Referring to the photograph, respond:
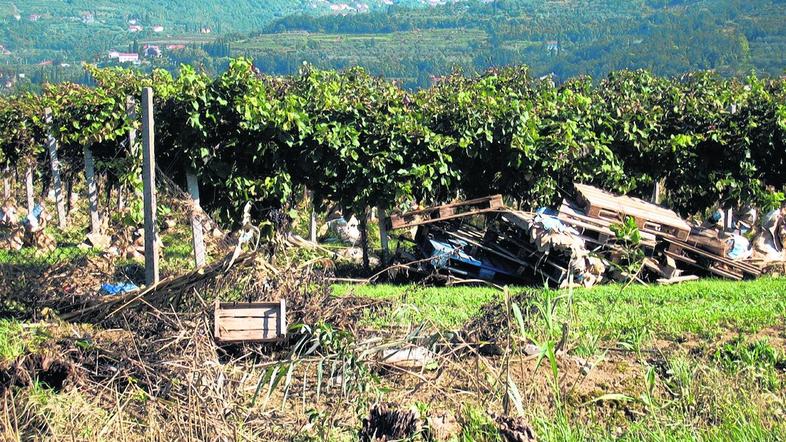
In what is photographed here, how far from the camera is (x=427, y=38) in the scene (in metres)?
117

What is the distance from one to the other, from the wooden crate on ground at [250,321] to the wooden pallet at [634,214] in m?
5.24

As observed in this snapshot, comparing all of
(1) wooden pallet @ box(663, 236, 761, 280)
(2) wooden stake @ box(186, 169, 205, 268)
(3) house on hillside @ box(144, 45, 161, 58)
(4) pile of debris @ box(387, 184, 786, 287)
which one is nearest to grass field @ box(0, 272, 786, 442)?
(4) pile of debris @ box(387, 184, 786, 287)

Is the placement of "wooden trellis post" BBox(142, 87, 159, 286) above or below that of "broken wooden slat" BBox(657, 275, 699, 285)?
above

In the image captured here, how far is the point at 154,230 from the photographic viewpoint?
8383 millimetres

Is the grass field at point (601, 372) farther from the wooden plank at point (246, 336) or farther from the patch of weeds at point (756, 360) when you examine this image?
the wooden plank at point (246, 336)

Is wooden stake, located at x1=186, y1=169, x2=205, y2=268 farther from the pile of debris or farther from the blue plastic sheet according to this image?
the pile of debris

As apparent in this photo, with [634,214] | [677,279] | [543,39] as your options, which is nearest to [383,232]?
→ [634,214]

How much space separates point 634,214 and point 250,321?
5900 mm

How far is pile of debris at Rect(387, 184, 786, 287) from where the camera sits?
11.1m

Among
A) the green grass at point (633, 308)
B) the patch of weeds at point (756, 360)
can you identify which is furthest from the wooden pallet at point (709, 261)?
the patch of weeds at point (756, 360)

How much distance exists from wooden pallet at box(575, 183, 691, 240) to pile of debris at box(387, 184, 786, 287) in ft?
0.04

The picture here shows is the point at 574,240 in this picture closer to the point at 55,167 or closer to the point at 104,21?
the point at 55,167

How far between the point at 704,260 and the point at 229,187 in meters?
6.22

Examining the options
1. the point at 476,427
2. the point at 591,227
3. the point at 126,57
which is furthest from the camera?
the point at 126,57
